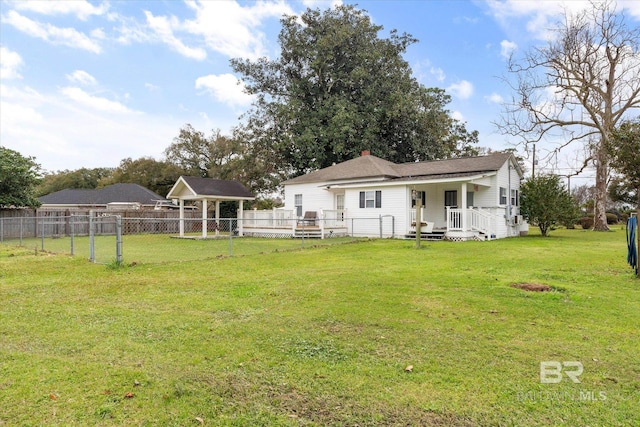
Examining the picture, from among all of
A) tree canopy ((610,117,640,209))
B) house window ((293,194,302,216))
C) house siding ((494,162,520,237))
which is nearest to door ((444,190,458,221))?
house siding ((494,162,520,237))

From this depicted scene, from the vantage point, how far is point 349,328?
4.59 metres

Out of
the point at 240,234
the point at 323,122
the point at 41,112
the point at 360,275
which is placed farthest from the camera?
the point at 323,122

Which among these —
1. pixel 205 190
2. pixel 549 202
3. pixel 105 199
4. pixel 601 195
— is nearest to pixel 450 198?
pixel 549 202

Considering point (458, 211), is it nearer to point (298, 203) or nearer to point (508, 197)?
point (508, 197)

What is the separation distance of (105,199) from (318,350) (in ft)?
114

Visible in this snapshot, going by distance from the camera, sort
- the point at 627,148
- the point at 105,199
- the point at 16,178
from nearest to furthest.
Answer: the point at 627,148 → the point at 16,178 → the point at 105,199

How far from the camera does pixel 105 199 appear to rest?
33.3 m

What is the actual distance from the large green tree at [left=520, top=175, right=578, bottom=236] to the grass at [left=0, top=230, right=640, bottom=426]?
12.5m

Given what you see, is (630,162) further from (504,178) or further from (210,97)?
(210,97)

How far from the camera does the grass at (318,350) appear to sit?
2.76 m

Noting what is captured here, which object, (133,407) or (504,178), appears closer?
(133,407)

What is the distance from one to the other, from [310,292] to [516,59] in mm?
27350

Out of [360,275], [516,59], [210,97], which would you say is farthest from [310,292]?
[516,59]

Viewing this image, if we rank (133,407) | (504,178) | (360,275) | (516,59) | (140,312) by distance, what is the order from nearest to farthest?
(133,407) < (140,312) < (360,275) < (504,178) < (516,59)
